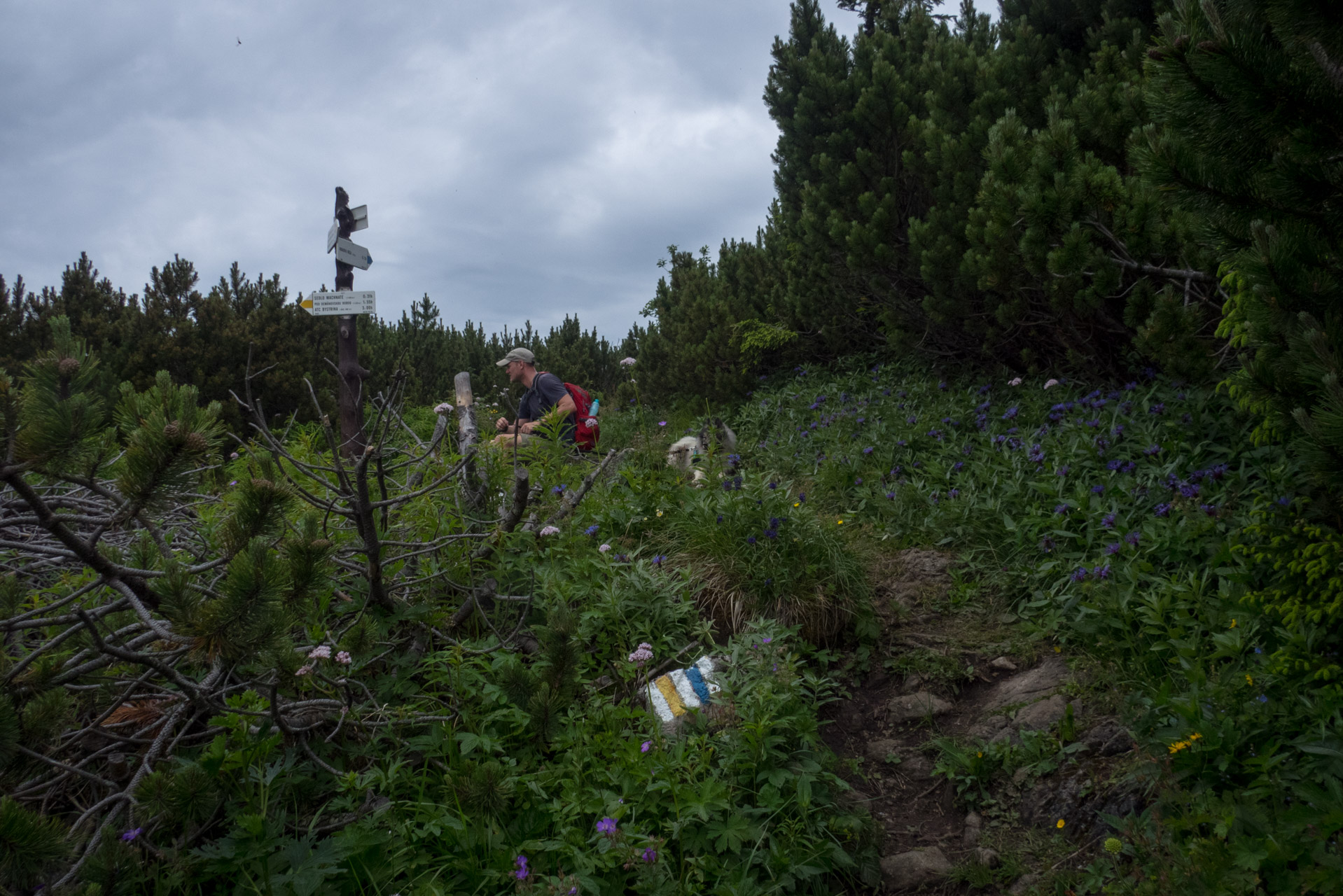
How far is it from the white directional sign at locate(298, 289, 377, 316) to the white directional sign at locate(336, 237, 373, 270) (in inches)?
16.8

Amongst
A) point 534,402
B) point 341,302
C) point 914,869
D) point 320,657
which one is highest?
point 341,302

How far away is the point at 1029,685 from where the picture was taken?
305 cm

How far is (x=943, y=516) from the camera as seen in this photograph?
4.45m

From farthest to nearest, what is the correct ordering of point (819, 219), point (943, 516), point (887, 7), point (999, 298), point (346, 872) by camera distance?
point (887, 7), point (819, 219), point (999, 298), point (943, 516), point (346, 872)

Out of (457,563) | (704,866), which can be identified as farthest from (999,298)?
(704,866)

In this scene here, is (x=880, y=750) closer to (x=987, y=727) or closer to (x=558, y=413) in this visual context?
(x=987, y=727)

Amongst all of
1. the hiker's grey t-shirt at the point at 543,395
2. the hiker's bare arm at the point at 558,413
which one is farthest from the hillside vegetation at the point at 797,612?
the hiker's grey t-shirt at the point at 543,395

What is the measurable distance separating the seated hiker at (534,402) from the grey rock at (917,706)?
9.54ft

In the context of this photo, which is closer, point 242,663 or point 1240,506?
point 242,663

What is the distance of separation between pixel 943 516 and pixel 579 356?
10622 millimetres

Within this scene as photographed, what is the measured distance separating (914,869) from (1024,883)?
12.6 inches

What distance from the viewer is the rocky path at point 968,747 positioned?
231cm

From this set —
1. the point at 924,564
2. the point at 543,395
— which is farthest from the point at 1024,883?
the point at 543,395

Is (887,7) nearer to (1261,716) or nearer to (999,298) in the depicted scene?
(999,298)
